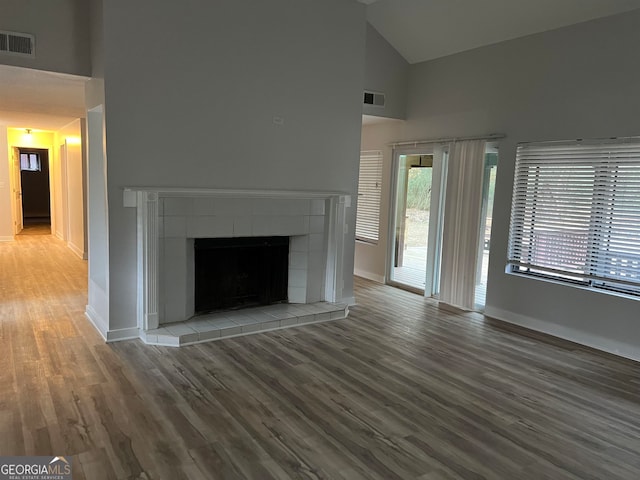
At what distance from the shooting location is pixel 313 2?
4938mm

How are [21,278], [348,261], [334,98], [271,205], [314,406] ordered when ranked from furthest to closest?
1. [21,278]
2. [348,261]
3. [334,98]
4. [271,205]
5. [314,406]

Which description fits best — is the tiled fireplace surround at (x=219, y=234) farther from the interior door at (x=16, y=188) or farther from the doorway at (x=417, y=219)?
Result: the interior door at (x=16, y=188)

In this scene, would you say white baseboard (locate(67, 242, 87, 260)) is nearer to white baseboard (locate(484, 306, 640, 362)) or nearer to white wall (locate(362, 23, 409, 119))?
white wall (locate(362, 23, 409, 119))

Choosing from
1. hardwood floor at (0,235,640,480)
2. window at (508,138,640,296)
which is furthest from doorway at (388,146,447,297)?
hardwood floor at (0,235,640,480)

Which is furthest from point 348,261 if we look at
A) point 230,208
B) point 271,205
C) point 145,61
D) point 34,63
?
point 34,63

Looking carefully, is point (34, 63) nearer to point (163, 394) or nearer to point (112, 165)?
point (112, 165)

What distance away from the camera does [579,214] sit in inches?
186

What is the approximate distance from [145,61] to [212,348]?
2.58 meters

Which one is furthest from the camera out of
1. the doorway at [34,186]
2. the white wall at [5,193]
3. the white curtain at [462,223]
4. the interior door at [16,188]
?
the doorway at [34,186]

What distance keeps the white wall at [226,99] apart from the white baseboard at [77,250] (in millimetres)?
4466

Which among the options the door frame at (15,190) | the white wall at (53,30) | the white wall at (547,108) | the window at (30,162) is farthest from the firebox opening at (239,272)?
the window at (30,162)

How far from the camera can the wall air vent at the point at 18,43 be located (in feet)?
13.2

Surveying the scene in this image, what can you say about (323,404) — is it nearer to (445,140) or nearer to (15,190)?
(445,140)

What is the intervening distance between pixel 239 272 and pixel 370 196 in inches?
120
